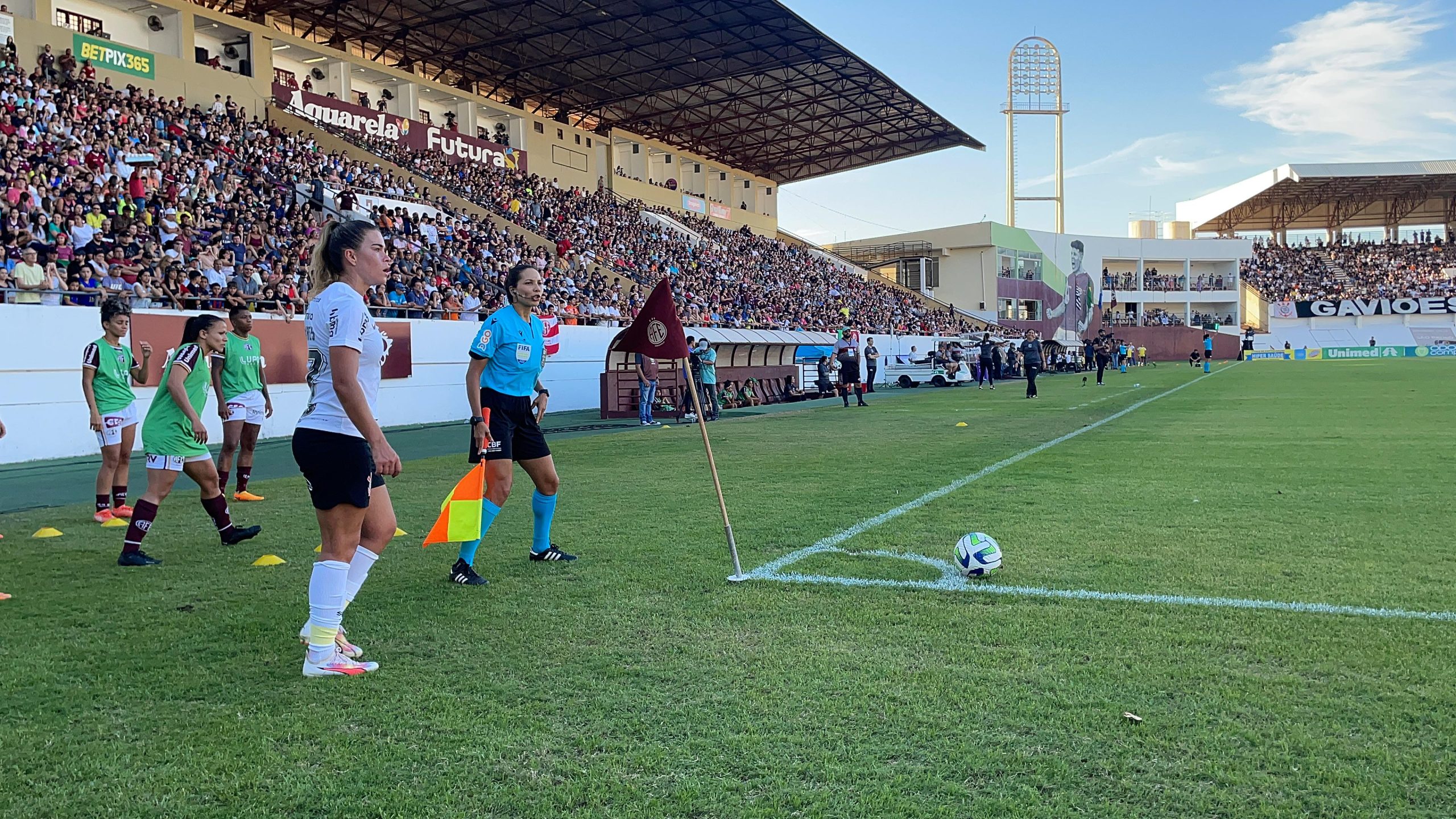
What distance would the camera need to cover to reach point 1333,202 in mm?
83062

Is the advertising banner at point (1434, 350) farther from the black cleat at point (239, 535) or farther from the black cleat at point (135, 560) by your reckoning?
the black cleat at point (135, 560)

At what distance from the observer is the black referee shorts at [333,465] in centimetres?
415

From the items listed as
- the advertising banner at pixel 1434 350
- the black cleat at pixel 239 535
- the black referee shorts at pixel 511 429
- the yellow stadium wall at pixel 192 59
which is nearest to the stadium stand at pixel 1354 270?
the advertising banner at pixel 1434 350

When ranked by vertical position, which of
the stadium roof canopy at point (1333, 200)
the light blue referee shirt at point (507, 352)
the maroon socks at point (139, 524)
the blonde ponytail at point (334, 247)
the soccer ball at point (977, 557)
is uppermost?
the stadium roof canopy at point (1333, 200)

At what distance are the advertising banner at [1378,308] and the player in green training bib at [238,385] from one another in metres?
84.3

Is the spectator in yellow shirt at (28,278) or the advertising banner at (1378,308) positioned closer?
the spectator in yellow shirt at (28,278)

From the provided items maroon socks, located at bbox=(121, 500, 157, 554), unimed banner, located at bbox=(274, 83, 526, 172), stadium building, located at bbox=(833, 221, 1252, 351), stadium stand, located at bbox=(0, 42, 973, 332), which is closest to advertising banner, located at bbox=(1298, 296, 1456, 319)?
stadium building, located at bbox=(833, 221, 1252, 351)

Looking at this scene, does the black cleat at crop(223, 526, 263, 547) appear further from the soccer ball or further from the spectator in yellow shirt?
the spectator in yellow shirt

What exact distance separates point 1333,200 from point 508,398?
9403cm

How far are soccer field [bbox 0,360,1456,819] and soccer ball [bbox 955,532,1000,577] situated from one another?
0.32ft

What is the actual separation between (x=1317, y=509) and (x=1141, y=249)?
81.6m

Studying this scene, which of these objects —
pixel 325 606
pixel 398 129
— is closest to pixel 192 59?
pixel 398 129

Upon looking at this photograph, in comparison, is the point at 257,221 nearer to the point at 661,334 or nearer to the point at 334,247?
the point at 661,334

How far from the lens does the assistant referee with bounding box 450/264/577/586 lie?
238 inches
